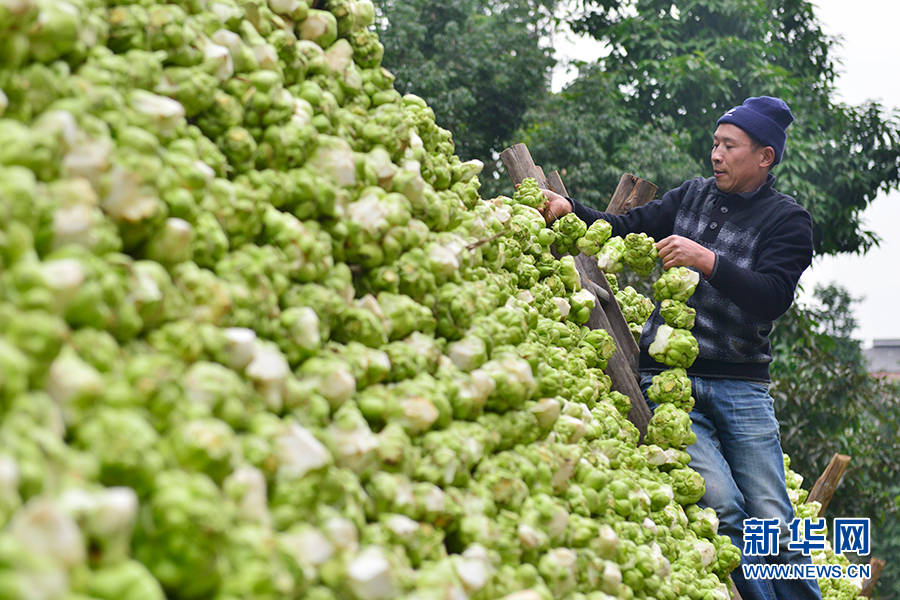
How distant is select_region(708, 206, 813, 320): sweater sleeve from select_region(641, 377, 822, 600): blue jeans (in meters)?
0.31

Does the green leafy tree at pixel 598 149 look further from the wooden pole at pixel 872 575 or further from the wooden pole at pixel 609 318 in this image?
the wooden pole at pixel 609 318

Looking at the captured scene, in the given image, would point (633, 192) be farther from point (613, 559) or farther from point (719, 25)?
point (719, 25)

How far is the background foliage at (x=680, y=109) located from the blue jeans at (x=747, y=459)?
22.7 ft

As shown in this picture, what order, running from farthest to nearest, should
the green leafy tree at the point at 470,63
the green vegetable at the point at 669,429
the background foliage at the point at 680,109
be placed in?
1. the green leafy tree at the point at 470,63
2. the background foliage at the point at 680,109
3. the green vegetable at the point at 669,429

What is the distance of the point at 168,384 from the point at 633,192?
8.62 ft

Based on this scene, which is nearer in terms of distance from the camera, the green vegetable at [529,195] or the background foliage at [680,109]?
the green vegetable at [529,195]

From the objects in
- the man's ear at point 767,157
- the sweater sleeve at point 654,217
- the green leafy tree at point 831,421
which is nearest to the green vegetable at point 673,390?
the sweater sleeve at point 654,217

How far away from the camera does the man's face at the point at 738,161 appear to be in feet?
9.05

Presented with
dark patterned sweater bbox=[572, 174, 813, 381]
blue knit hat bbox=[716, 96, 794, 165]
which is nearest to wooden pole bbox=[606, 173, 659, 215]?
dark patterned sweater bbox=[572, 174, 813, 381]

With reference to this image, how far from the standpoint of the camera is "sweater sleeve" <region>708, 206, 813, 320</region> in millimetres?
2436

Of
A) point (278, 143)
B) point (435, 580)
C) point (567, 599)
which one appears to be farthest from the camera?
point (567, 599)

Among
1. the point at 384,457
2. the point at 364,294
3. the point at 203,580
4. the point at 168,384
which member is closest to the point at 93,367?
the point at 168,384

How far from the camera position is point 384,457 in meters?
1.03

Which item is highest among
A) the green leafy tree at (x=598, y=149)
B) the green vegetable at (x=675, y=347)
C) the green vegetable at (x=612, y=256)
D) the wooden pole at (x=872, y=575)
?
the green leafy tree at (x=598, y=149)
